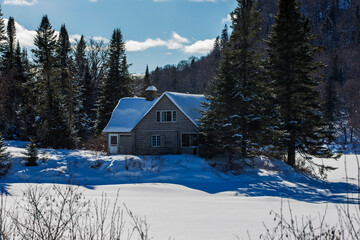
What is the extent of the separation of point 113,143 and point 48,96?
441 inches

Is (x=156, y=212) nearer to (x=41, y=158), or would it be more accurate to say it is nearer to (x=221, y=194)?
(x=221, y=194)

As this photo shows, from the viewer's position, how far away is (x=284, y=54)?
886 inches

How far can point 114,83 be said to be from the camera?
132ft

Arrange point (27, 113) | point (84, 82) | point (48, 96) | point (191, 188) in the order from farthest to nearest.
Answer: point (84, 82) < point (27, 113) < point (48, 96) < point (191, 188)

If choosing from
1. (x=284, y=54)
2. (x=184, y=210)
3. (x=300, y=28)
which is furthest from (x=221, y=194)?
(x=300, y=28)

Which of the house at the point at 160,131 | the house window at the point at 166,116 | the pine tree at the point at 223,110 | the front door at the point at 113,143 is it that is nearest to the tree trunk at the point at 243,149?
the pine tree at the point at 223,110

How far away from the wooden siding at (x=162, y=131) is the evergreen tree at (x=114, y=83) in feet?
39.6

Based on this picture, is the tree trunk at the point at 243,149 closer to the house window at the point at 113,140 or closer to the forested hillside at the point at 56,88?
the house window at the point at 113,140

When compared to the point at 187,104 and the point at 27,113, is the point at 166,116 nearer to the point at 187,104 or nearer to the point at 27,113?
the point at 187,104

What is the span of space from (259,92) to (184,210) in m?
15.2

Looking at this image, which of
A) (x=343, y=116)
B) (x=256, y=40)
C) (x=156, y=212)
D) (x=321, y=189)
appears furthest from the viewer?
(x=343, y=116)

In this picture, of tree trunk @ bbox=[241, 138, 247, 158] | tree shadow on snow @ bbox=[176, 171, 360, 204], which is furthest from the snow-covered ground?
tree trunk @ bbox=[241, 138, 247, 158]

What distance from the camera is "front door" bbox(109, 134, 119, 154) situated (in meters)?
A: 27.9

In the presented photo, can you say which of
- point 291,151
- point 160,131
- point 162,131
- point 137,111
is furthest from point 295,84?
point 137,111
